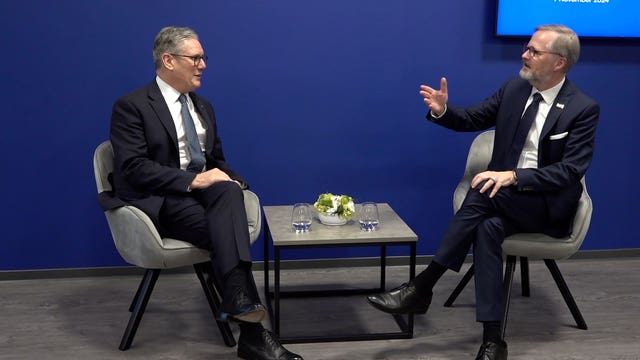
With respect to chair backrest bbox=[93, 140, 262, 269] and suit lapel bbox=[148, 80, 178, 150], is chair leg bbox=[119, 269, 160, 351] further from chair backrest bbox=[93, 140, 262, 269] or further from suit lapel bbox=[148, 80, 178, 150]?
suit lapel bbox=[148, 80, 178, 150]

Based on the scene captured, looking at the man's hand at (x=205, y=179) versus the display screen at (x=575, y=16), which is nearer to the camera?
the man's hand at (x=205, y=179)

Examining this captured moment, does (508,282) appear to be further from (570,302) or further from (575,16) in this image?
(575,16)

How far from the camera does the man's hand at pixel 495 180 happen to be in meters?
3.18

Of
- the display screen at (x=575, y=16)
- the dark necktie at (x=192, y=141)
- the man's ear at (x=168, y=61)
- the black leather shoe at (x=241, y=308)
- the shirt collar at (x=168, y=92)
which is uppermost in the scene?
the display screen at (x=575, y=16)

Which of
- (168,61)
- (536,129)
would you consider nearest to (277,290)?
(168,61)

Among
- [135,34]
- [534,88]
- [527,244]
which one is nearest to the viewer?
[527,244]

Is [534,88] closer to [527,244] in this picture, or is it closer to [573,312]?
[527,244]

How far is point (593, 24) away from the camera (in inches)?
163

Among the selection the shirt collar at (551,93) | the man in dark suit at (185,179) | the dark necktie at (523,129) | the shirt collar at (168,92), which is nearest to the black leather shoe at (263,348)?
the man in dark suit at (185,179)

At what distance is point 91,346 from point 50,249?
998 mm

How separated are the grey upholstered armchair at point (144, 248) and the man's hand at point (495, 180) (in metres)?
0.99

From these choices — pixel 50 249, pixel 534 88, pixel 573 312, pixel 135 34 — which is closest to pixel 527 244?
pixel 573 312

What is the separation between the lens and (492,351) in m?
3.04

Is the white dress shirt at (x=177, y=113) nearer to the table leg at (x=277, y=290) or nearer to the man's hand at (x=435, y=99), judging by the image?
the table leg at (x=277, y=290)
